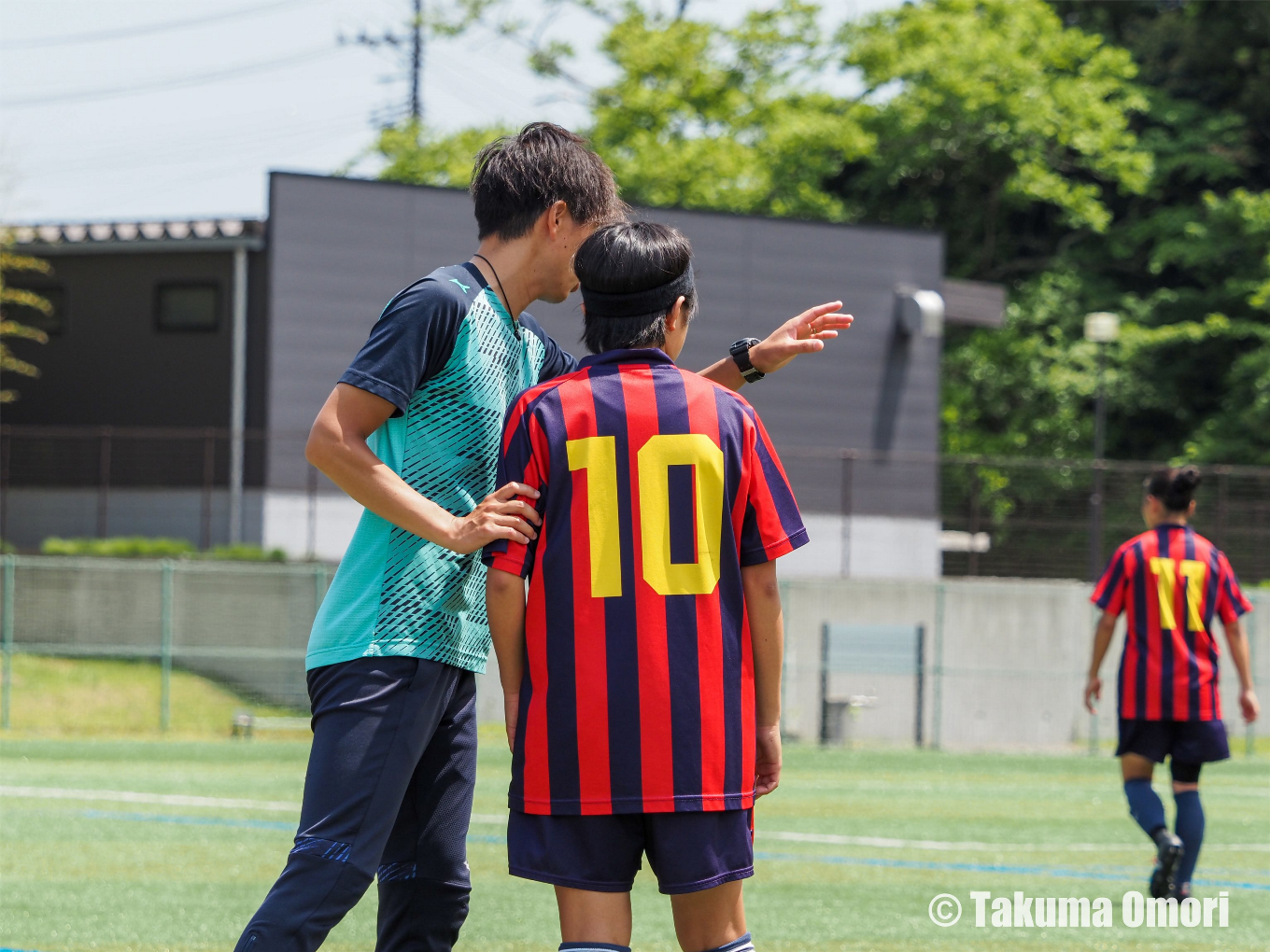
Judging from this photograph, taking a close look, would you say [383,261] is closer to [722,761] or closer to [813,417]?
[813,417]

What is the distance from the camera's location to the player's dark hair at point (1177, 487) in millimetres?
7688

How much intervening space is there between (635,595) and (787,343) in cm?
103

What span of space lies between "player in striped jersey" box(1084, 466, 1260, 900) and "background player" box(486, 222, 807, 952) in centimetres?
485

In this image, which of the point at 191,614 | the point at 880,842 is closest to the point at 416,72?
the point at 191,614

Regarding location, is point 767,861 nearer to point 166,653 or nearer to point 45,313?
point 166,653

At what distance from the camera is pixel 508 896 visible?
287 inches

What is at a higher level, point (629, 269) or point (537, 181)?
point (537, 181)

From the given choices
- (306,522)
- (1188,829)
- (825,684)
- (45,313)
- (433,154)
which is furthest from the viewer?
(433,154)

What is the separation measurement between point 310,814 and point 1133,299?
36929 millimetres

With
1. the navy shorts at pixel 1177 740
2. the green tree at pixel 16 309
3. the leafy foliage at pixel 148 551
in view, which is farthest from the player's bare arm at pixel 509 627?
the green tree at pixel 16 309

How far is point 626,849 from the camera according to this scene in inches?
120

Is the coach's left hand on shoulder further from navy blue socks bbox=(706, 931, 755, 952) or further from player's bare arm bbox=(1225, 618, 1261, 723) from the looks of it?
player's bare arm bbox=(1225, 618, 1261, 723)

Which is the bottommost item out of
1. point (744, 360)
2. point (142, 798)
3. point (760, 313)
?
point (142, 798)

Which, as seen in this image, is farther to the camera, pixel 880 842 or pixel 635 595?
pixel 880 842
